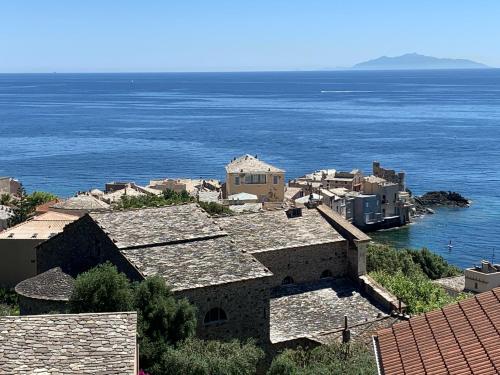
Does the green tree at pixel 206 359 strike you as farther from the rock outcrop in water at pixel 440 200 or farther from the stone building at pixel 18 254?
the rock outcrop in water at pixel 440 200

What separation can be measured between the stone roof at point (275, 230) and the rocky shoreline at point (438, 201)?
206 ft

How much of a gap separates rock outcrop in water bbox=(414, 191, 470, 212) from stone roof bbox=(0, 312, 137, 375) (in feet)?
276

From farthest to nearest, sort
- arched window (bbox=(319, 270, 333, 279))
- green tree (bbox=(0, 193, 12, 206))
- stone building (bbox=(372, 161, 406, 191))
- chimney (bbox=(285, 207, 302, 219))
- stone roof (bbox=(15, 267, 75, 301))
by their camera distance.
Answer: stone building (bbox=(372, 161, 406, 191)) → green tree (bbox=(0, 193, 12, 206)) → chimney (bbox=(285, 207, 302, 219)) → arched window (bbox=(319, 270, 333, 279)) → stone roof (bbox=(15, 267, 75, 301))

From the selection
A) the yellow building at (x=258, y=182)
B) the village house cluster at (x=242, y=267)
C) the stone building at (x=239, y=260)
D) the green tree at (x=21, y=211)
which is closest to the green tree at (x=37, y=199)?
the green tree at (x=21, y=211)

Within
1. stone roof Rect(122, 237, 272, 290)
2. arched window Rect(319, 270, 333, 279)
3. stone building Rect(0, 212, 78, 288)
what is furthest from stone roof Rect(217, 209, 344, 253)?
stone building Rect(0, 212, 78, 288)

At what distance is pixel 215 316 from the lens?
26438 mm

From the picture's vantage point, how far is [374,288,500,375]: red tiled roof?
35.1 feet

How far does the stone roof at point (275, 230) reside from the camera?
31.3 meters

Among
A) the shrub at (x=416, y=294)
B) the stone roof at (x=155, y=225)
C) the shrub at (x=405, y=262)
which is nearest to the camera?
the stone roof at (x=155, y=225)

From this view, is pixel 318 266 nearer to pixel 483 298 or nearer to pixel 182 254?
pixel 182 254

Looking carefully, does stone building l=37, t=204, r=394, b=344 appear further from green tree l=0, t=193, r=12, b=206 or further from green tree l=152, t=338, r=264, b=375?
green tree l=0, t=193, r=12, b=206

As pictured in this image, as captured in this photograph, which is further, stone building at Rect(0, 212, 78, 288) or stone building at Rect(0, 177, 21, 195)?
stone building at Rect(0, 177, 21, 195)

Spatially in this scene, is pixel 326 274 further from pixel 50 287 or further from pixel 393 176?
pixel 393 176

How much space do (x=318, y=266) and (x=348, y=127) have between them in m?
149
